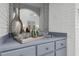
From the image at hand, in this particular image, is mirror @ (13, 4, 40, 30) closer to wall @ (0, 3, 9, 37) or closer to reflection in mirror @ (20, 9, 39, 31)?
reflection in mirror @ (20, 9, 39, 31)

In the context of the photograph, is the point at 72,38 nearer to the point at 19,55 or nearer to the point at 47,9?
the point at 47,9

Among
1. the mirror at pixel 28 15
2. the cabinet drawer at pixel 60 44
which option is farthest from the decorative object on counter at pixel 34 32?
the cabinet drawer at pixel 60 44

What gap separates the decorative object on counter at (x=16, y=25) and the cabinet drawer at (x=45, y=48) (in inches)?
8.1

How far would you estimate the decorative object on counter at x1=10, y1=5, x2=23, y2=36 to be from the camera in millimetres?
1081

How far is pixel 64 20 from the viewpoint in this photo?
3.89ft

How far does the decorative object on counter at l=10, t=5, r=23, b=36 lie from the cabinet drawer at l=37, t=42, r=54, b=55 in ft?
0.67

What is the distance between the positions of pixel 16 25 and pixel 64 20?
0.41 metres

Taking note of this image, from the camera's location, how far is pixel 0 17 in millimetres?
1067

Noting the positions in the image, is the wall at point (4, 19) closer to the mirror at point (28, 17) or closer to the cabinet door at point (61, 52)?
the mirror at point (28, 17)

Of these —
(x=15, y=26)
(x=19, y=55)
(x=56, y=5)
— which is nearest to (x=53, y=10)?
(x=56, y=5)

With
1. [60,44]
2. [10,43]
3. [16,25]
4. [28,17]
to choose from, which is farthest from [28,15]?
[60,44]

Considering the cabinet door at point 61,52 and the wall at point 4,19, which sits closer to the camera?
the wall at point 4,19

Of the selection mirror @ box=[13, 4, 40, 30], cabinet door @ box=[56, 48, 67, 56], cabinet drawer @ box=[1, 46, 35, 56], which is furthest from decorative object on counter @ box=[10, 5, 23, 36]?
cabinet door @ box=[56, 48, 67, 56]

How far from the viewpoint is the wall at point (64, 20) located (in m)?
1.17
